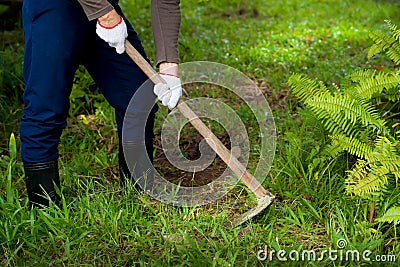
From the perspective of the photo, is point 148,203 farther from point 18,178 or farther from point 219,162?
point 18,178

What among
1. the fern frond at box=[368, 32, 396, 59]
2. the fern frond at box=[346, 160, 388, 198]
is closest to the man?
the fern frond at box=[346, 160, 388, 198]

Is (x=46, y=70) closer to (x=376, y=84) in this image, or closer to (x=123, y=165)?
(x=123, y=165)

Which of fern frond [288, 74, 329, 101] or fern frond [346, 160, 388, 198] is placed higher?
fern frond [288, 74, 329, 101]

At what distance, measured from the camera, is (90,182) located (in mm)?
3195

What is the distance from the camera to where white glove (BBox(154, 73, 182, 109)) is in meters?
2.92

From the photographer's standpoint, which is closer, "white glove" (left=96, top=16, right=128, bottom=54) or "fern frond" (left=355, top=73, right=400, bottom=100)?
"white glove" (left=96, top=16, right=128, bottom=54)

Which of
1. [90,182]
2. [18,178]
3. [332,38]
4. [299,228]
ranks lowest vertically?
[18,178]

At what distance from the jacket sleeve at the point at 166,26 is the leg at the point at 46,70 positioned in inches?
16.2

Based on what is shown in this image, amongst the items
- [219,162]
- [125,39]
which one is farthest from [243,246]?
[125,39]

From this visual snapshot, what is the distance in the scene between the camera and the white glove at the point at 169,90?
292 cm

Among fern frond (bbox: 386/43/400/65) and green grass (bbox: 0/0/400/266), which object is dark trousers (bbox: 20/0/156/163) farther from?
fern frond (bbox: 386/43/400/65)

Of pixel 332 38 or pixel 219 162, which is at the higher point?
pixel 332 38

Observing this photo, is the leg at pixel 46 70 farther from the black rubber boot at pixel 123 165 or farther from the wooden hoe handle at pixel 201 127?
the black rubber boot at pixel 123 165

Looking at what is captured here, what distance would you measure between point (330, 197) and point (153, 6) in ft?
4.95
